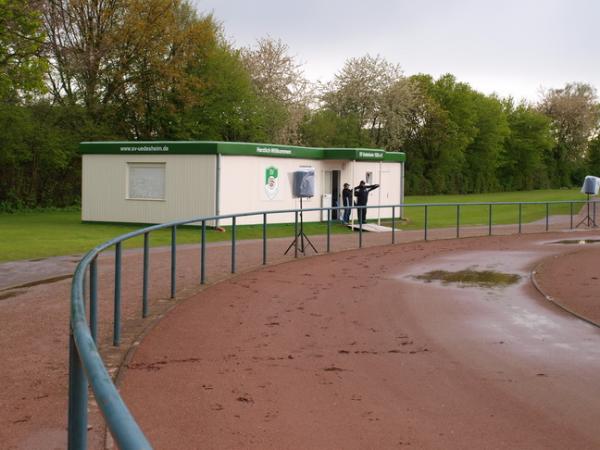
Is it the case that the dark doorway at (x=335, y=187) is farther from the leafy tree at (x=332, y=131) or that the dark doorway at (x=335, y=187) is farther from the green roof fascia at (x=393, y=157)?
the leafy tree at (x=332, y=131)

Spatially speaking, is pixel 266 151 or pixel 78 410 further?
pixel 266 151

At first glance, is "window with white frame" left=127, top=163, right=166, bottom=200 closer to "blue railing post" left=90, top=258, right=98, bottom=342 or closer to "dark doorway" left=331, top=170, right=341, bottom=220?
"dark doorway" left=331, top=170, right=341, bottom=220

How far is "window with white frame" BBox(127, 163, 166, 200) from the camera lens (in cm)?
2884

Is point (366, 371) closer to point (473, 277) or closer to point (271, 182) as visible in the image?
point (473, 277)

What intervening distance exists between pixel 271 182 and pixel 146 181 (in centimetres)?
412

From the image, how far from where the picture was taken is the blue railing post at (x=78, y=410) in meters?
2.90

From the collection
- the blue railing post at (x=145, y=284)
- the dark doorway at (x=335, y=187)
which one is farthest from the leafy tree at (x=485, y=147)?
the blue railing post at (x=145, y=284)

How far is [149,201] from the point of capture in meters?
29.0

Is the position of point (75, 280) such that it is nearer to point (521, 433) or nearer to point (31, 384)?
point (31, 384)

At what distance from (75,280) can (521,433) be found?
3045 millimetres

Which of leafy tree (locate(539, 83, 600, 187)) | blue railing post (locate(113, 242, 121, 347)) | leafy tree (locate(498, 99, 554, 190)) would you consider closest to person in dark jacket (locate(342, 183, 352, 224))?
blue railing post (locate(113, 242, 121, 347))

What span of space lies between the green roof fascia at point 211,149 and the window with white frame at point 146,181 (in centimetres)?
48

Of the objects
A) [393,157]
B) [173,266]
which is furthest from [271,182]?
[173,266]

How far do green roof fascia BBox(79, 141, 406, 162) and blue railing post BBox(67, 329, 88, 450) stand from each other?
2451cm
